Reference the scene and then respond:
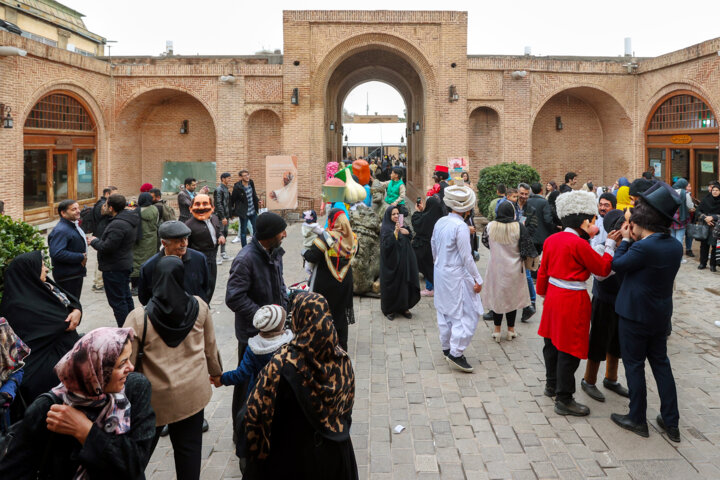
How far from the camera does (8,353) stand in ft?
10.6

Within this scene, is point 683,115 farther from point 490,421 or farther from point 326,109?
point 490,421

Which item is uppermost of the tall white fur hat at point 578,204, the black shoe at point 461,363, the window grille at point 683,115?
the window grille at point 683,115

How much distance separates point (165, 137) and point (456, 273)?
18.0 m

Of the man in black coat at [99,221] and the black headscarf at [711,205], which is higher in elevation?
the black headscarf at [711,205]

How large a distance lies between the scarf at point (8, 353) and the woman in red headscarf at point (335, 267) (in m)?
2.61

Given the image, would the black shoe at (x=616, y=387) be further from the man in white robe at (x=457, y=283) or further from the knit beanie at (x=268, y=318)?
the knit beanie at (x=268, y=318)

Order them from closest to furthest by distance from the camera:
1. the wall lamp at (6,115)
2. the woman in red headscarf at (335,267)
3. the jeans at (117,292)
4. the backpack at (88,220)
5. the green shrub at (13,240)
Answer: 1. the green shrub at (13,240)
2. the woman in red headscarf at (335,267)
3. the jeans at (117,292)
4. the backpack at (88,220)
5. the wall lamp at (6,115)

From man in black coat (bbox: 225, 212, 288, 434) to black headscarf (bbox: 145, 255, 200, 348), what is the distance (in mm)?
797

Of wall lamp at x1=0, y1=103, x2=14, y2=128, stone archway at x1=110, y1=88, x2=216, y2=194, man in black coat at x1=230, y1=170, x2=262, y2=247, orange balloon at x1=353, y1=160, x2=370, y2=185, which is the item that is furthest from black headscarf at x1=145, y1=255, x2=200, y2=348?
stone archway at x1=110, y1=88, x2=216, y2=194

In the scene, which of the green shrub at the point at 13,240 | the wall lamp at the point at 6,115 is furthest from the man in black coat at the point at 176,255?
the wall lamp at the point at 6,115

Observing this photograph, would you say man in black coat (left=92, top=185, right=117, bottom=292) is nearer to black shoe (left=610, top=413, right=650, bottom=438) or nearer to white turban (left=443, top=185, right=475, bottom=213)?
white turban (left=443, top=185, right=475, bottom=213)

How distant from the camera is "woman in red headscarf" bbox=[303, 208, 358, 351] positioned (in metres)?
5.43

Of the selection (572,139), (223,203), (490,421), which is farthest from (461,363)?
(572,139)

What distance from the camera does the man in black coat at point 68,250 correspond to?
232 inches
